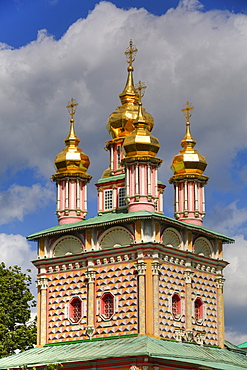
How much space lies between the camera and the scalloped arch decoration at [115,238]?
49062 mm

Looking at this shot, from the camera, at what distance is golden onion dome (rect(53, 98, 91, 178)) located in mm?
53500

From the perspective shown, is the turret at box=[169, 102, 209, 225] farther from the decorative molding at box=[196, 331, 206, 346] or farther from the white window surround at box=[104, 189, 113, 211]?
the decorative molding at box=[196, 331, 206, 346]

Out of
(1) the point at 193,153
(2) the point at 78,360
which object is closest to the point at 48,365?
(2) the point at 78,360

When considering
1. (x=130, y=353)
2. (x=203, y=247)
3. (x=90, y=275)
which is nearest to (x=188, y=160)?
(x=203, y=247)

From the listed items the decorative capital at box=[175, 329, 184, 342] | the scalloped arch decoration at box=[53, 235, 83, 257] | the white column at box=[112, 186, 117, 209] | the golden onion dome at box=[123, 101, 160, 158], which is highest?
the golden onion dome at box=[123, 101, 160, 158]

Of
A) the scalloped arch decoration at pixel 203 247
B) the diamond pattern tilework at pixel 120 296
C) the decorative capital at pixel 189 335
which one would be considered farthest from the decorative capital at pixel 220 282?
the diamond pattern tilework at pixel 120 296

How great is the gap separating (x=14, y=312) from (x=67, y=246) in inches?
322

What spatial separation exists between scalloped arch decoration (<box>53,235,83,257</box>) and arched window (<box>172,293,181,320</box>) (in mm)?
4750

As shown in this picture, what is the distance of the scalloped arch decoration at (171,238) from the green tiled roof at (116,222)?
41 centimetres

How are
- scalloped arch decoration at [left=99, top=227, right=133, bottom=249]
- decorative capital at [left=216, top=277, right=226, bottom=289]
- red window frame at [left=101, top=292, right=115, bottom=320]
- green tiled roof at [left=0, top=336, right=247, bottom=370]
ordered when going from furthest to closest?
decorative capital at [left=216, top=277, right=226, bottom=289], scalloped arch decoration at [left=99, top=227, right=133, bottom=249], red window frame at [left=101, top=292, right=115, bottom=320], green tiled roof at [left=0, top=336, right=247, bottom=370]

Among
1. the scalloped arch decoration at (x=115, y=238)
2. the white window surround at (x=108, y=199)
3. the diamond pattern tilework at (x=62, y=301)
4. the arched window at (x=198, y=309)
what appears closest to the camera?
the scalloped arch decoration at (x=115, y=238)

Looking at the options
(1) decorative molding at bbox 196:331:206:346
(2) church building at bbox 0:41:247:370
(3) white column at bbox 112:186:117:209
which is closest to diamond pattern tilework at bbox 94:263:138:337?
(2) church building at bbox 0:41:247:370

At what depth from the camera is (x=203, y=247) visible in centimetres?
5197

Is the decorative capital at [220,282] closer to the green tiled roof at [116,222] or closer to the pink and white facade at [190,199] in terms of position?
the green tiled roof at [116,222]
